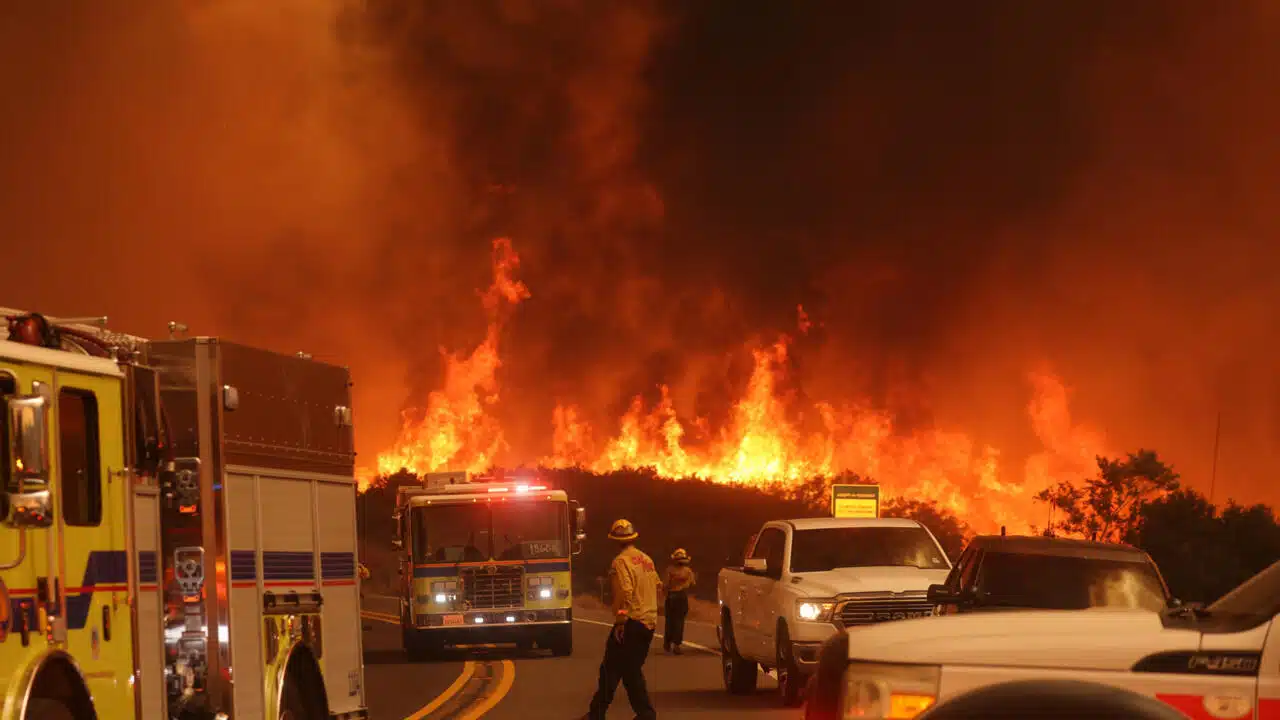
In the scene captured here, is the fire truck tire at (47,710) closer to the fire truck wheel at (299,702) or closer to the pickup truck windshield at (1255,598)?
Answer: the fire truck wheel at (299,702)

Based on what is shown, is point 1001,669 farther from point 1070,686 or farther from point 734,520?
point 734,520

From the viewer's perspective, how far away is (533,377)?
108 meters

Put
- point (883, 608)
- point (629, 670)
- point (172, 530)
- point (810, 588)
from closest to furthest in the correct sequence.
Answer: point (172, 530), point (629, 670), point (883, 608), point (810, 588)

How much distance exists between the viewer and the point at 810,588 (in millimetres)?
19484

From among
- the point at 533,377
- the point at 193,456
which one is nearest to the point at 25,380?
the point at 193,456

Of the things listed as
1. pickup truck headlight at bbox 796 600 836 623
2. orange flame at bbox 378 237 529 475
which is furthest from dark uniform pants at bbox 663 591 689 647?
orange flame at bbox 378 237 529 475

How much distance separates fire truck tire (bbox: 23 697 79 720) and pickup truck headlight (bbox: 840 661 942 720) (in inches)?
151

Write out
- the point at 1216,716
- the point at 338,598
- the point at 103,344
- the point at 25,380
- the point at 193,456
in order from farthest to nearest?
1. the point at 338,598
2. the point at 193,456
3. the point at 103,344
4. the point at 25,380
5. the point at 1216,716

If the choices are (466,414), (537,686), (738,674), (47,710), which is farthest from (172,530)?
(466,414)

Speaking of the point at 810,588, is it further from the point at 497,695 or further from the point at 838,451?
the point at 838,451

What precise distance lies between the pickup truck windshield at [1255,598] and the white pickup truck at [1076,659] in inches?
2.9

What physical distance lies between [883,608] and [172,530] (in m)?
9.32

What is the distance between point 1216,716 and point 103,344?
21.5ft

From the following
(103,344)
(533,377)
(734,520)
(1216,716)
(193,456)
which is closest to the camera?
(1216,716)
